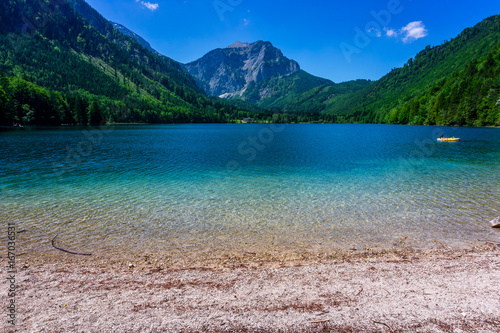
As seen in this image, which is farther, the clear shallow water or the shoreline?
the clear shallow water

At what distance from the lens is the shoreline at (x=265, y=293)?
21.1 ft

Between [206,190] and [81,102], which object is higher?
[81,102]

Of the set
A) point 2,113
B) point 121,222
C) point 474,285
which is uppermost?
point 2,113

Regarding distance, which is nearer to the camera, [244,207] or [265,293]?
[265,293]

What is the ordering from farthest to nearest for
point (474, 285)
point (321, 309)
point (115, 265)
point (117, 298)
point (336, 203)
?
point (336, 203) → point (115, 265) → point (474, 285) → point (117, 298) → point (321, 309)

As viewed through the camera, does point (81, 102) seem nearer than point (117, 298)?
No

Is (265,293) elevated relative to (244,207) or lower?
elevated

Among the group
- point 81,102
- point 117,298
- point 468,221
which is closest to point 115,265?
point 117,298

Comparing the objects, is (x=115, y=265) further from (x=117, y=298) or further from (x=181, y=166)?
(x=181, y=166)

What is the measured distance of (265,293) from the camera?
309 inches

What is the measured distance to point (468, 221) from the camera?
14.8 m

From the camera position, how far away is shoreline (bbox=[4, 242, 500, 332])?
6.43m

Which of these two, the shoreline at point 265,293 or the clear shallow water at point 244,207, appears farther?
the clear shallow water at point 244,207

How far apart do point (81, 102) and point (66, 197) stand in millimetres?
159427
